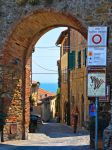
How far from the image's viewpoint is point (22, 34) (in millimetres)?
22391

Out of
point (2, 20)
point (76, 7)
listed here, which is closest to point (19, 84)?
point (2, 20)

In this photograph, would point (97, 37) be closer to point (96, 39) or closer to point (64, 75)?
point (96, 39)

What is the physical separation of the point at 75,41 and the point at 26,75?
51.5 ft

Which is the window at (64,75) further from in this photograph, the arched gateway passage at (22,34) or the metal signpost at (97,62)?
the metal signpost at (97,62)

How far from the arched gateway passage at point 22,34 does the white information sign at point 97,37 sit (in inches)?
111

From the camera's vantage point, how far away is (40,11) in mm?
20797

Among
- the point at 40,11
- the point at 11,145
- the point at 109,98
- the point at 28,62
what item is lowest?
the point at 11,145

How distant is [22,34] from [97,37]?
6.43 meters

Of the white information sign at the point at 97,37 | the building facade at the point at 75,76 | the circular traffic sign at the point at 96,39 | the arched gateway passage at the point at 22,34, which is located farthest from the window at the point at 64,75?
the circular traffic sign at the point at 96,39

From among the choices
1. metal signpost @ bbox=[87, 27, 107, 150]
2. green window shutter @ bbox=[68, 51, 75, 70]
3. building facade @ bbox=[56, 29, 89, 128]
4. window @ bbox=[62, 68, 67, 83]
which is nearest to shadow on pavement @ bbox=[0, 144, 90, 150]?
metal signpost @ bbox=[87, 27, 107, 150]

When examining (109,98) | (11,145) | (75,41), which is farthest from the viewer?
(75,41)

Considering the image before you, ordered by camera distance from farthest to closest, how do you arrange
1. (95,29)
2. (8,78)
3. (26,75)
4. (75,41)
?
(75,41) < (26,75) < (8,78) < (95,29)

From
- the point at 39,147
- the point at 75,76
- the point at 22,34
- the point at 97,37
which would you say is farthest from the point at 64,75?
the point at 97,37

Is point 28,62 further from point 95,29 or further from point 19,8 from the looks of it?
point 95,29
